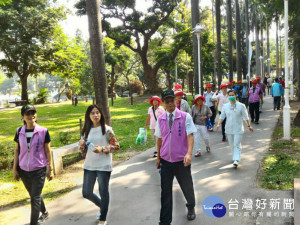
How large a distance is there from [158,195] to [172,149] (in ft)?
5.69

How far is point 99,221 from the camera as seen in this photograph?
14.3ft

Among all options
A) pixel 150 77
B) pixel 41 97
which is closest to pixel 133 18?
pixel 150 77

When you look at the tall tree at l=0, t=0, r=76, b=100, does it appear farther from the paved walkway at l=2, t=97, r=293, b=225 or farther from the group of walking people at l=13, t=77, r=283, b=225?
A: the group of walking people at l=13, t=77, r=283, b=225

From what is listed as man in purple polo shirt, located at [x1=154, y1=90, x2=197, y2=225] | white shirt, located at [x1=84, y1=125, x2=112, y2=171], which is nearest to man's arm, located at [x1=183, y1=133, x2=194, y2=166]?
man in purple polo shirt, located at [x1=154, y1=90, x2=197, y2=225]

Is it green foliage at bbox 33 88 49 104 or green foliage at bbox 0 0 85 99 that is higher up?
green foliage at bbox 0 0 85 99

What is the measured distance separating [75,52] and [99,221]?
77.1ft

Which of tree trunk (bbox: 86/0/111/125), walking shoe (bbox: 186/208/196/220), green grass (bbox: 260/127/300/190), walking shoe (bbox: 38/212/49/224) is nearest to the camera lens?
walking shoe (bbox: 186/208/196/220)

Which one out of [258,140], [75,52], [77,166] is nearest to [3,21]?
[75,52]

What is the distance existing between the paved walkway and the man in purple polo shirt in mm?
525

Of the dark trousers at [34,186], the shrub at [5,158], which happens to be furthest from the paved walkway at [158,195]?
the shrub at [5,158]

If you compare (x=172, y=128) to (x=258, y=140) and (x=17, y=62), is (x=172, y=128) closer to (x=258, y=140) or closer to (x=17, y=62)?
(x=258, y=140)

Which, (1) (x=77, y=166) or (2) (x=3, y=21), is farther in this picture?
(2) (x=3, y=21)

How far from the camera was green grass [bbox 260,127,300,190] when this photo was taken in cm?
573

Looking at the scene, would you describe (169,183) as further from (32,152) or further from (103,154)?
(32,152)
